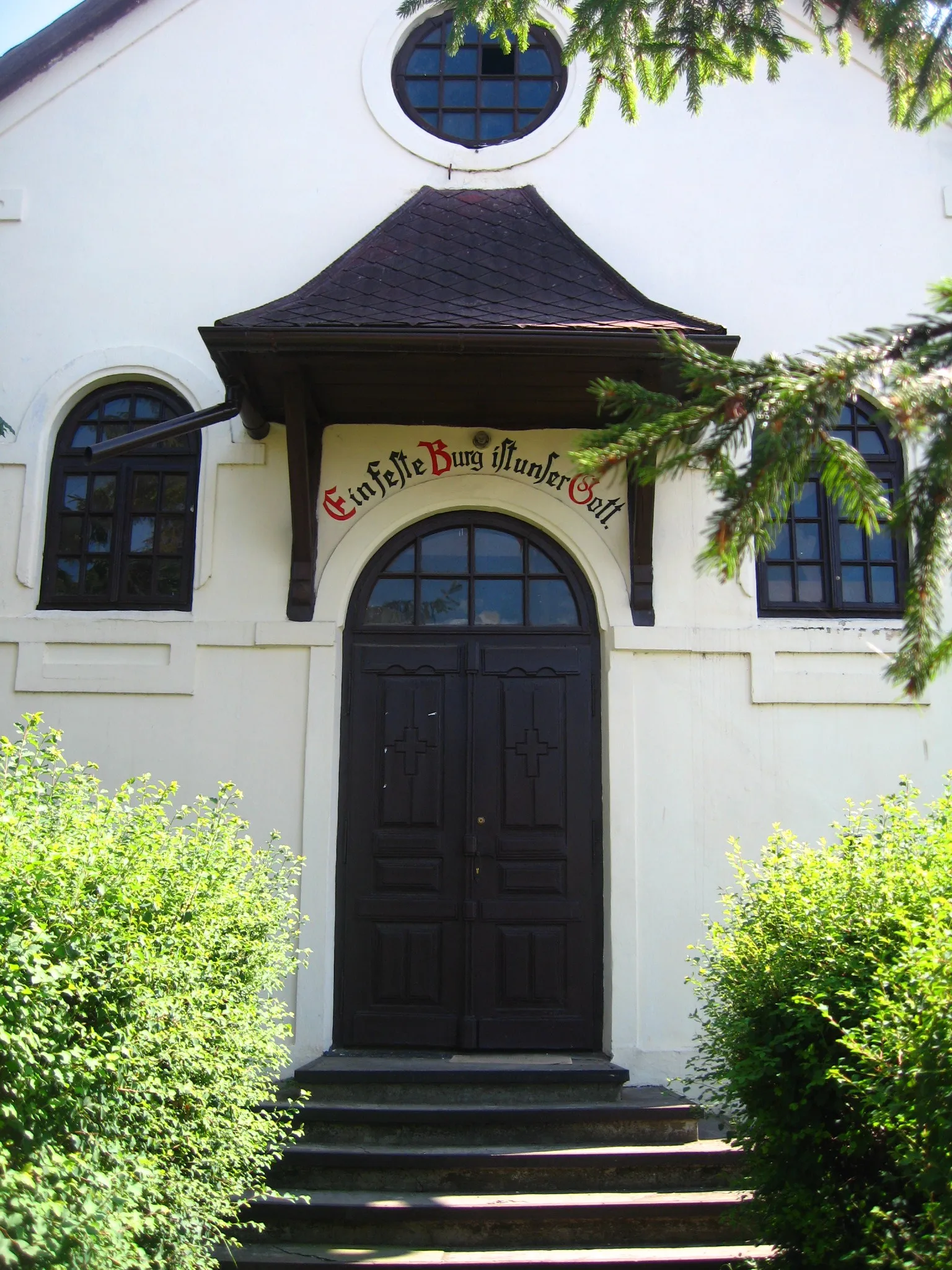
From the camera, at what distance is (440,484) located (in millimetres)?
7266

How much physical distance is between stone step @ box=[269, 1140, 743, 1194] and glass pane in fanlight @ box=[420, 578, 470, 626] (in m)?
3.04

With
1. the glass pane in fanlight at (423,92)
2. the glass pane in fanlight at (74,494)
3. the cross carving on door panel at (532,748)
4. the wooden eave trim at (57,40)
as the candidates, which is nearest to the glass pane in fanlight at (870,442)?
the cross carving on door panel at (532,748)

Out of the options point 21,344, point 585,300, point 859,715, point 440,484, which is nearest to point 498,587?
point 440,484

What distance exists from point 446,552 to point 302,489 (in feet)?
Result: 3.30

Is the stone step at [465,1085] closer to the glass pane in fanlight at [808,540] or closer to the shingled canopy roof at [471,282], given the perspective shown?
the glass pane in fanlight at [808,540]

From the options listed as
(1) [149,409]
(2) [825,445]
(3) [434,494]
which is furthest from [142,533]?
(2) [825,445]

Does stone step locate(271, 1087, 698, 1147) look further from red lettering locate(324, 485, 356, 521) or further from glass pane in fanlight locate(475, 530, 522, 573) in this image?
red lettering locate(324, 485, 356, 521)

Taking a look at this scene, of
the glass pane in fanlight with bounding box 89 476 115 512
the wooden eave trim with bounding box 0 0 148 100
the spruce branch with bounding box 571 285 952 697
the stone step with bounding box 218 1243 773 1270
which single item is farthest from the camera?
the wooden eave trim with bounding box 0 0 148 100

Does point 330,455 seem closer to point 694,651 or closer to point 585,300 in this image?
point 585,300

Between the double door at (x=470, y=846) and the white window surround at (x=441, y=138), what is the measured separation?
10.6 ft

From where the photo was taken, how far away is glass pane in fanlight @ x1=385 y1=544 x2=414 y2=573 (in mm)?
7333

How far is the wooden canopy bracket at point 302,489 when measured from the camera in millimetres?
6695

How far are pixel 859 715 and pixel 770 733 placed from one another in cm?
55

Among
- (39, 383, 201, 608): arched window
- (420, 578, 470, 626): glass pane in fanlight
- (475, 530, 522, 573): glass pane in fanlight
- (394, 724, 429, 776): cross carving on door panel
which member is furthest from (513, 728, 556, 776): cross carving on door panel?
(39, 383, 201, 608): arched window
